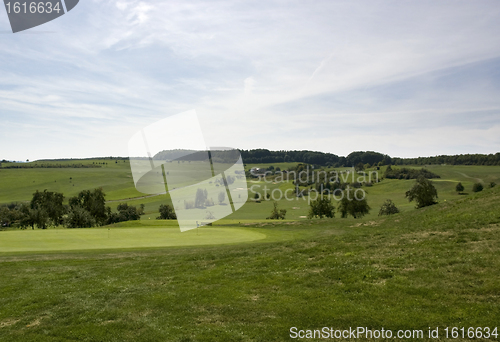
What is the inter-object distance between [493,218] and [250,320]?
16717 millimetres

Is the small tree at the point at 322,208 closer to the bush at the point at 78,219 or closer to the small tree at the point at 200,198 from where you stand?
the small tree at the point at 200,198

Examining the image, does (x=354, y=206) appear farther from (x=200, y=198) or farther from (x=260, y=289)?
(x=260, y=289)

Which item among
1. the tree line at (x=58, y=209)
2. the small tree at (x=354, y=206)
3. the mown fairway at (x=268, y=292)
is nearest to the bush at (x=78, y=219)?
the tree line at (x=58, y=209)

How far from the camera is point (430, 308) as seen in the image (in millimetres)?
8578

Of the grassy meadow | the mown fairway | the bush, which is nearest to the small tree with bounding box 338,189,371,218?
the grassy meadow

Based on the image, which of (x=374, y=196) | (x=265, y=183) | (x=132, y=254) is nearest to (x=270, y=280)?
(x=132, y=254)

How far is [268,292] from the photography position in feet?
37.0

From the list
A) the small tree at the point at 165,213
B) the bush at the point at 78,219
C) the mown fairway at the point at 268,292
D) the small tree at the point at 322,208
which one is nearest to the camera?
the mown fairway at the point at 268,292

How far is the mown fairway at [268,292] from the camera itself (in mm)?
8455

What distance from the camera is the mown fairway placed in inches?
333

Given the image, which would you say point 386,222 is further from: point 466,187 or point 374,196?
point 466,187

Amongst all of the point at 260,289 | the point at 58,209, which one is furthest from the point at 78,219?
A: the point at 260,289

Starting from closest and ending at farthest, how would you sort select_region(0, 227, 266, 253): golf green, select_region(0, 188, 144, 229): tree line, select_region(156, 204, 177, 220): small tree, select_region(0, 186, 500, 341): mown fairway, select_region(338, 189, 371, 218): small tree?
select_region(0, 186, 500, 341): mown fairway < select_region(0, 227, 266, 253): golf green < select_region(338, 189, 371, 218): small tree < select_region(0, 188, 144, 229): tree line < select_region(156, 204, 177, 220): small tree

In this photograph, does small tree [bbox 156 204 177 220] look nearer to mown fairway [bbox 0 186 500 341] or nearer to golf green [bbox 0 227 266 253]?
golf green [bbox 0 227 266 253]
